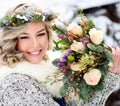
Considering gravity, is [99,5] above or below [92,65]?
above

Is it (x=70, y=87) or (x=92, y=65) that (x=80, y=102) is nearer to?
(x=70, y=87)

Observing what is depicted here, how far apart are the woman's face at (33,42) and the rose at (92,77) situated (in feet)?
1.24

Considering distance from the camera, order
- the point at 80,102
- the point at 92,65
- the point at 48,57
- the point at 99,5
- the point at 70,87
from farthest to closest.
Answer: the point at 99,5
the point at 48,57
the point at 80,102
the point at 70,87
the point at 92,65

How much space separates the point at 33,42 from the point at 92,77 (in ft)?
1.35

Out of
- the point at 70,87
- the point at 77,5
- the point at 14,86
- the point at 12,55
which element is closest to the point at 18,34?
→ the point at 12,55

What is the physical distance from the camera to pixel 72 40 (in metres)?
1.58

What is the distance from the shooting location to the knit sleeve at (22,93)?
5.57 ft

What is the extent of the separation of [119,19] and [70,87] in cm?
87

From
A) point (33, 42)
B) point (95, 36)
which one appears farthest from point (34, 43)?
point (95, 36)

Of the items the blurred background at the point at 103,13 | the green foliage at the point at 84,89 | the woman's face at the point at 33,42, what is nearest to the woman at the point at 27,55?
the woman's face at the point at 33,42

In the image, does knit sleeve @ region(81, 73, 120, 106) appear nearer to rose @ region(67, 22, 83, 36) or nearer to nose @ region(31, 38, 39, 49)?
rose @ region(67, 22, 83, 36)

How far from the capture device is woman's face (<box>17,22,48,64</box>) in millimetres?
1822

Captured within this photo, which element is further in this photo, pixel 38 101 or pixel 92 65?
pixel 38 101

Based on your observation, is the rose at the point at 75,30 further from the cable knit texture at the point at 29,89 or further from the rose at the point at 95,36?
the cable knit texture at the point at 29,89
